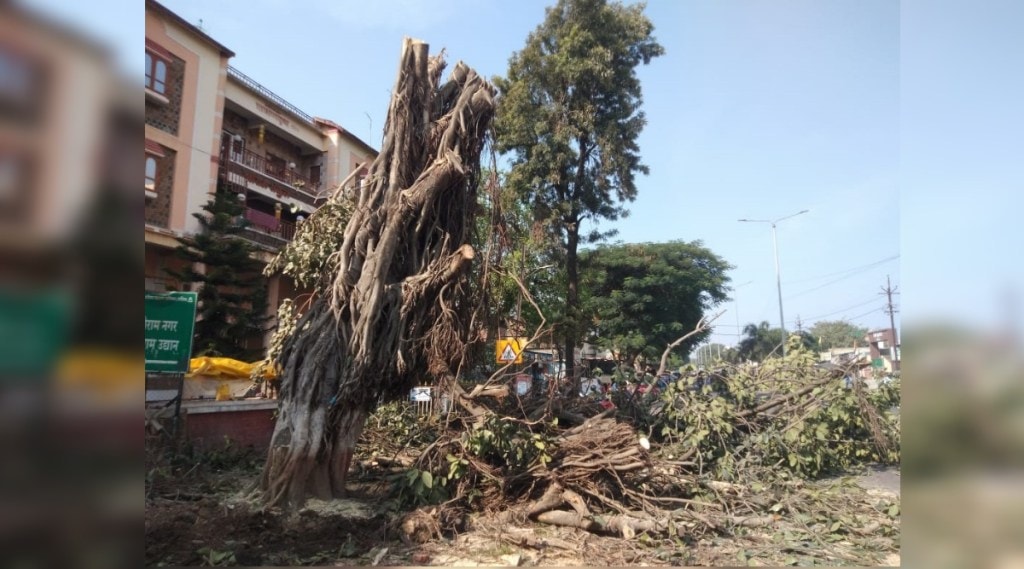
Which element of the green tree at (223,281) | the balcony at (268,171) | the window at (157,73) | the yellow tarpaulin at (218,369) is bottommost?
the yellow tarpaulin at (218,369)

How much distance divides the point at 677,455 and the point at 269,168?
68.1 ft

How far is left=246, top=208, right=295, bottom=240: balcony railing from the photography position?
2077 centimetres

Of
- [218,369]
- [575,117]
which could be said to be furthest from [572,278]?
[218,369]

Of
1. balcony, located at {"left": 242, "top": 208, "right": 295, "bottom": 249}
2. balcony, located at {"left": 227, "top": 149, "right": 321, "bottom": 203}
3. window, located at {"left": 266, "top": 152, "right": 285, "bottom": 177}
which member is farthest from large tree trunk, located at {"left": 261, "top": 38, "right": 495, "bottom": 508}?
window, located at {"left": 266, "top": 152, "right": 285, "bottom": 177}

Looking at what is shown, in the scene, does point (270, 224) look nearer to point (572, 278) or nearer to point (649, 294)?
point (572, 278)

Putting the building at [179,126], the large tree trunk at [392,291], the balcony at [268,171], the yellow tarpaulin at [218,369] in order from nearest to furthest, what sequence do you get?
the large tree trunk at [392,291] < the yellow tarpaulin at [218,369] < the building at [179,126] < the balcony at [268,171]

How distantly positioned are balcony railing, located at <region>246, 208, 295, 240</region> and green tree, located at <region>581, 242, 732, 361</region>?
1186 centimetres

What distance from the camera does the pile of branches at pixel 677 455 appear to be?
570 centimetres

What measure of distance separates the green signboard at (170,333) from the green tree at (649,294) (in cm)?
1448

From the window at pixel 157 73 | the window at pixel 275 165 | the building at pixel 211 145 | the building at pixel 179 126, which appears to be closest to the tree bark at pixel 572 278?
the building at pixel 211 145

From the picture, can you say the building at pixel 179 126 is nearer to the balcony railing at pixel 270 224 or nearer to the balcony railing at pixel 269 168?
the balcony railing at pixel 269 168

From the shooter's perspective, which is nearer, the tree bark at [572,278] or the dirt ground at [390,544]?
the dirt ground at [390,544]
